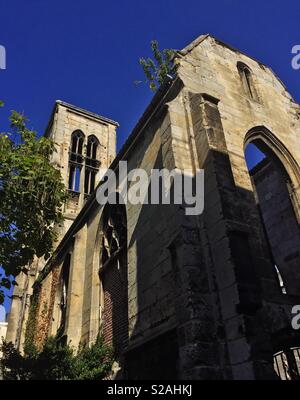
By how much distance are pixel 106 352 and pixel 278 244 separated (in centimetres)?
546

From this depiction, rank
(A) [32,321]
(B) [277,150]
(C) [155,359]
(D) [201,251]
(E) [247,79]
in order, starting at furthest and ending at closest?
(A) [32,321], (E) [247,79], (B) [277,150], (C) [155,359], (D) [201,251]

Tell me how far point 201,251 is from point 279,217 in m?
5.55

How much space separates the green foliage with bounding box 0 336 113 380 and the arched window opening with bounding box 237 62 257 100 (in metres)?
7.55

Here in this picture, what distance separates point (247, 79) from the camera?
10.5m

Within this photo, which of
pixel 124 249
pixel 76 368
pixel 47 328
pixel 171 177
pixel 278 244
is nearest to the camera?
pixel 171 177

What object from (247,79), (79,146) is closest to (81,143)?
(79,146)

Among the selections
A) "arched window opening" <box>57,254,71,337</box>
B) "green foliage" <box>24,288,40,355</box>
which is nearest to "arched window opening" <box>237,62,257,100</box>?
"arched window opening" <box>57,254,71,337</box>

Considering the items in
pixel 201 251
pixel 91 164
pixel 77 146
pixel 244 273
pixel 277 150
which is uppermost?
pixel 77 146

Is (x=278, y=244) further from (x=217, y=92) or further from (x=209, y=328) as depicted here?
(x=209, y=328)

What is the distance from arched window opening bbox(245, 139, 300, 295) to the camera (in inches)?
357

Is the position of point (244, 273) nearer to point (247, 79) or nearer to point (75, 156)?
point (247, 79)

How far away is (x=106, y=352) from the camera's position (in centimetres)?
848

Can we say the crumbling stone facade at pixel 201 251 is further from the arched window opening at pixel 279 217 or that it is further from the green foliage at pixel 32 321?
the green foliage at pixel 32 321
